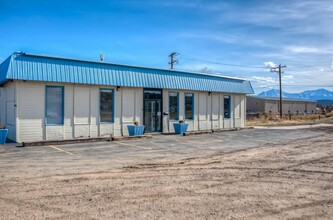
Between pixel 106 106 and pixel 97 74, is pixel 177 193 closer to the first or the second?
pixel 97 74

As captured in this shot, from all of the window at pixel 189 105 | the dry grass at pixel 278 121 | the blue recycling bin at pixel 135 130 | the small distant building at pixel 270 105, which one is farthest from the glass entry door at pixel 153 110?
the small distant building at pixel 270 105

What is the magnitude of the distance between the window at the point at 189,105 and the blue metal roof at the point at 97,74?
2.30 feet

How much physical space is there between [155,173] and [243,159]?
363cm

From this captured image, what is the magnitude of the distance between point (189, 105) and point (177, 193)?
14654 mm

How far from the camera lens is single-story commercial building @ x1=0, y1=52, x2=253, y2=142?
1361cm

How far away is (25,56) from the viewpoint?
1340cm

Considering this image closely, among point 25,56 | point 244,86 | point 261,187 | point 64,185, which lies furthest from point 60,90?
point 244,86

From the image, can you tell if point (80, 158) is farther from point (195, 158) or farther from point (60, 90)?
point (60, 90)

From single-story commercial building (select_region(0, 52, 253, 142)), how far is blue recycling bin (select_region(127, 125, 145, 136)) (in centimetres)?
47

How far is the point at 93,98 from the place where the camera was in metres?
15.7

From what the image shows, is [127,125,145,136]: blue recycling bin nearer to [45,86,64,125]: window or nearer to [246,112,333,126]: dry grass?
[45,86,64,125]: window

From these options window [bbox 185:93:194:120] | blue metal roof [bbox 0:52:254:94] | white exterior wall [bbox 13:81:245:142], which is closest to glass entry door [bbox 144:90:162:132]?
white exterior wall [bbox 13:81:245:142]

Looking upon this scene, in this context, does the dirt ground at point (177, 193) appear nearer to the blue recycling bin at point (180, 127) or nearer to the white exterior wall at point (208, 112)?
the blue recycling bin at point (180, 127)

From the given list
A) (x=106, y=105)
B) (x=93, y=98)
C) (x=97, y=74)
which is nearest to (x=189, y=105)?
(x=106, y=105)
